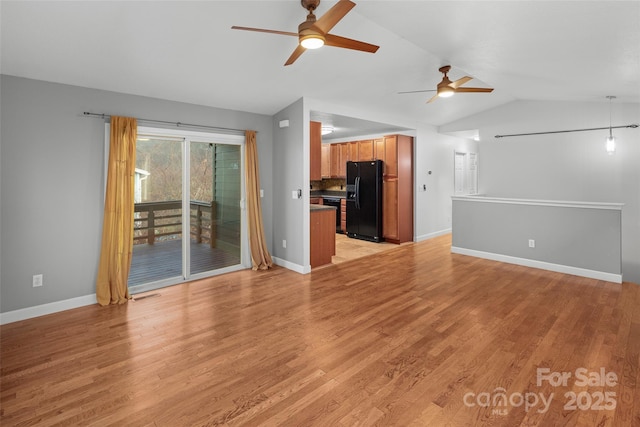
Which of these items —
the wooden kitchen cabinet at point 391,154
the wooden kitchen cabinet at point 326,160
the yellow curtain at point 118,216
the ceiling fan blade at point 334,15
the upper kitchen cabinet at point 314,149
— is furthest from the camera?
the wooden kitchen cabinet at point 326,160

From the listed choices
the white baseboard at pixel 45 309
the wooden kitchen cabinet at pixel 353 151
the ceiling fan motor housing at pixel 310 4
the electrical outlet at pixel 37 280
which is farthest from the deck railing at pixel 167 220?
the wooden kitchen cabinet at pixel 353 151

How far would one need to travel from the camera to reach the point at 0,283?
306 centimetres

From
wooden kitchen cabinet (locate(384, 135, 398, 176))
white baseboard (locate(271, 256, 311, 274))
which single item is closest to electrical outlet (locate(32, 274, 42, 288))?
white baseboard (locate(271, 256, 311, 274))

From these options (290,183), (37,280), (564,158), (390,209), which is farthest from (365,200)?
(37,280)

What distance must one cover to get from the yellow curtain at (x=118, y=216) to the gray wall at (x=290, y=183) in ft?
6.69

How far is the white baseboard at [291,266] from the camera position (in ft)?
15.5

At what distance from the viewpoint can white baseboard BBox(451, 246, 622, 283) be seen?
430 cm

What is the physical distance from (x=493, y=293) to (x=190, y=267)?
13.3ft

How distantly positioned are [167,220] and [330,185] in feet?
17.6

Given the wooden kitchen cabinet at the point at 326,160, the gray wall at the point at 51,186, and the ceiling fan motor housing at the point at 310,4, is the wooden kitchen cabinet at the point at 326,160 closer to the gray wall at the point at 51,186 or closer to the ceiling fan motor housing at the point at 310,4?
the gray wall at the point at 51,186

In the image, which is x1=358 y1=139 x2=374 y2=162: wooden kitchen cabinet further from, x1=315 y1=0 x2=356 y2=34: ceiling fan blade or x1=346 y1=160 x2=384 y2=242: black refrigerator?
x1=315 y1=0 x2=356 y2=34: ceiling fan blade

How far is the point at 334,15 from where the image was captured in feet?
7.26

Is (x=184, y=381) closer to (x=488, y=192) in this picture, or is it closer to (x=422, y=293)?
(x=422, y=293)

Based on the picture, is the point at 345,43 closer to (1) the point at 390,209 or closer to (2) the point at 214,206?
(2) the point at 214,206
